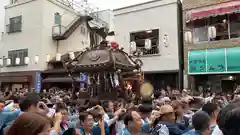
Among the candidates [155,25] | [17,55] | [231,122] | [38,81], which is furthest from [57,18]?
[231,122]

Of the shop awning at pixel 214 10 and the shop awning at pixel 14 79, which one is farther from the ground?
the shop awning at pixel 214 10

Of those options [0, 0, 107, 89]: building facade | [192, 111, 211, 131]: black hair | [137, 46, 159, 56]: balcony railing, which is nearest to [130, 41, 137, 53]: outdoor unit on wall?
[137, 46, 159, 56]: balcony railing

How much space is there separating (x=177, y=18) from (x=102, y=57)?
1012 cm

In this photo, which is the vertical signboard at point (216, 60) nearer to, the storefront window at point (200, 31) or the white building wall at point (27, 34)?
the storefront window at point (200, 31)

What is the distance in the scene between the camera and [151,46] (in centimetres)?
1738

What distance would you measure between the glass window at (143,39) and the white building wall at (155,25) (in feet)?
1.00

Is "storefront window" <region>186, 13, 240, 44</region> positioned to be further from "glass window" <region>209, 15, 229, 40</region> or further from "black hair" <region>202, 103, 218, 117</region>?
"black hair" <region>202, 103, 218, 117</region>

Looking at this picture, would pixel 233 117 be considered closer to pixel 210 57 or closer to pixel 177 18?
pixel 210 57

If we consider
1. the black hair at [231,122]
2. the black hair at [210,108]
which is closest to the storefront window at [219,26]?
the black hair at [210,108]

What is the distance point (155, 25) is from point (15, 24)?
1449 centimetres

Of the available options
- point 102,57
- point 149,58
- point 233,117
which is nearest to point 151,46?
point 149,58

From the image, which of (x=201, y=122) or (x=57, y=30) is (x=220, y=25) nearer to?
(x=201, y=122)

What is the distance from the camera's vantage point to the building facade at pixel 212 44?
14.0 metres

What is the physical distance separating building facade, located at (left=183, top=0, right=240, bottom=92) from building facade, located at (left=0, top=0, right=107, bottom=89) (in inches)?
484
